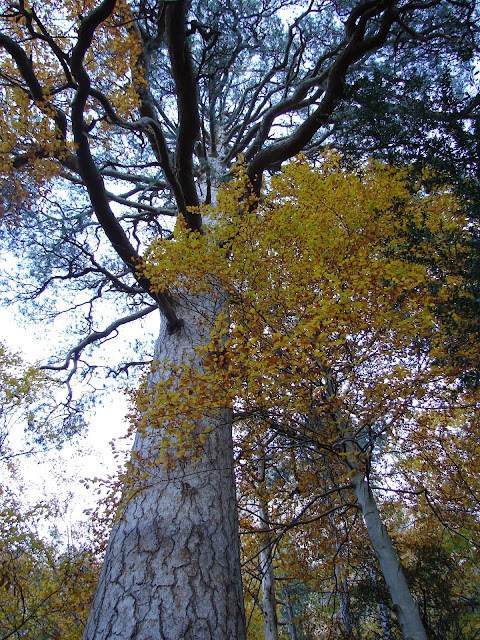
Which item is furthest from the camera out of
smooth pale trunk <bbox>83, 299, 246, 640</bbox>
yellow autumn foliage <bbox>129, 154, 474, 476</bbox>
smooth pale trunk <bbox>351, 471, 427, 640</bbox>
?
yellow autumn foliage <bbox>129, 154, 474, 476</bbox>

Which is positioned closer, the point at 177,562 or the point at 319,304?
the point at 177,562

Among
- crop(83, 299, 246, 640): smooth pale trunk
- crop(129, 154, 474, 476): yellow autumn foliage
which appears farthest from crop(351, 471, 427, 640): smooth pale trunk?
crop(83, 299, 246, 640): smooth pale trunk

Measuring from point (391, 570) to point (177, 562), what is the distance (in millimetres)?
2100

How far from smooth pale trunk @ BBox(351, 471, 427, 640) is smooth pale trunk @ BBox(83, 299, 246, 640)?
1.50 metres

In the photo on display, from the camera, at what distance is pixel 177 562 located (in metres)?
2.26

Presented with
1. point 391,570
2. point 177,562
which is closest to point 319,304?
point 177,562

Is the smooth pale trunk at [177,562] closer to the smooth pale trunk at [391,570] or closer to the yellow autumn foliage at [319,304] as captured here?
the yellow autumn foliage at [319,304]

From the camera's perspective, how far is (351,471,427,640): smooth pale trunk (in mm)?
2898

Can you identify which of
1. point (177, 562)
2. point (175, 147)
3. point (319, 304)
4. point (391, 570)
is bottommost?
point (391, 570)

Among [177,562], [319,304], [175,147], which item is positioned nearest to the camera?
[177,562]

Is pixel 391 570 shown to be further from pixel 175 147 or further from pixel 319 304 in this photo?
pixel 175 147

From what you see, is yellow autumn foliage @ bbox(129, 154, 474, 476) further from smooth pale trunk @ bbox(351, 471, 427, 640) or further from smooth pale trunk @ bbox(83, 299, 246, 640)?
smooth pale trunk @ bbox(351, 471, 427, 640)

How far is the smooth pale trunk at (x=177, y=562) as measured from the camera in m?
1.98

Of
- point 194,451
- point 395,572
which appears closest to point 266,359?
point 194,451
